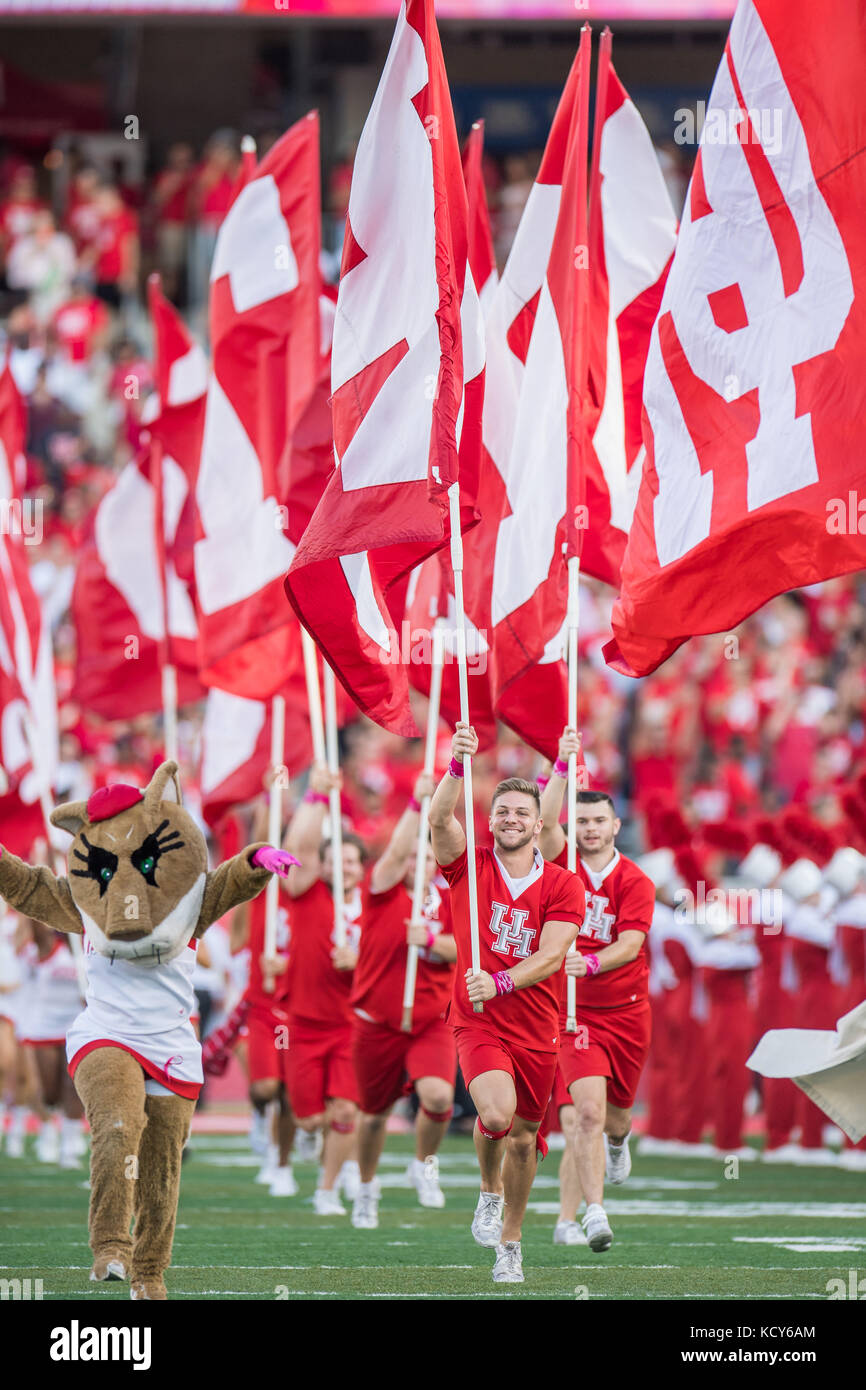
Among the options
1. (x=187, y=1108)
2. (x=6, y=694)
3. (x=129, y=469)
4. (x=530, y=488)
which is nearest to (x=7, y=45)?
(x=129, y=469)

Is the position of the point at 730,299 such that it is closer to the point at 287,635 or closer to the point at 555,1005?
the point at 555,1005

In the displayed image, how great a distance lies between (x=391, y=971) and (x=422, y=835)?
1013 millimetres

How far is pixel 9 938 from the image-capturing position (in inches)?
680

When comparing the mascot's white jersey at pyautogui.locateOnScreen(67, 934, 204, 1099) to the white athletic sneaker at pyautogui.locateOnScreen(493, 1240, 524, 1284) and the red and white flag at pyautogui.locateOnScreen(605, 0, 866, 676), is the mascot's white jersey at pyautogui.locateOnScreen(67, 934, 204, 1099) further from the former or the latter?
the red and white flag at pyautogui.locateOnScreen(605, 0, 866, 676)

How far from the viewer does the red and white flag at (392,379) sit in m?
9.25

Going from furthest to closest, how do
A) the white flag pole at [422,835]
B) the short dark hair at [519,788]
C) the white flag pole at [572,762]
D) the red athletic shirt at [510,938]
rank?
the white flag pole at [422,835], the white flag pole at [572,762], the short dark hair at [519,788], the red athletic shirt at [510,938]

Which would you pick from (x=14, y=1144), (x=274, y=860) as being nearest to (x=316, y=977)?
(x=274, y=860)

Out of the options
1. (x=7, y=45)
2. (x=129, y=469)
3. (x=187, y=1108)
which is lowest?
(x=187, y=1108)

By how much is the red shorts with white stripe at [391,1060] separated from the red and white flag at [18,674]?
8.23ft

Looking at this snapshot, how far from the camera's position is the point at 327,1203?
1244 centimetres

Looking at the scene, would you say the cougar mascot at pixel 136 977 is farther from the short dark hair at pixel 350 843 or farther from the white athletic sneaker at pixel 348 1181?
the white athletic sneaker at pixel 348 1181

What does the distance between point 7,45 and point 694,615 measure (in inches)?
1097

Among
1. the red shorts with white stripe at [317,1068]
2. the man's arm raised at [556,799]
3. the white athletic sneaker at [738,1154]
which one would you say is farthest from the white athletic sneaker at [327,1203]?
the white athletic sneaker at [738,1154]

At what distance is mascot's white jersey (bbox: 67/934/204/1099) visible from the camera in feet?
28.2
